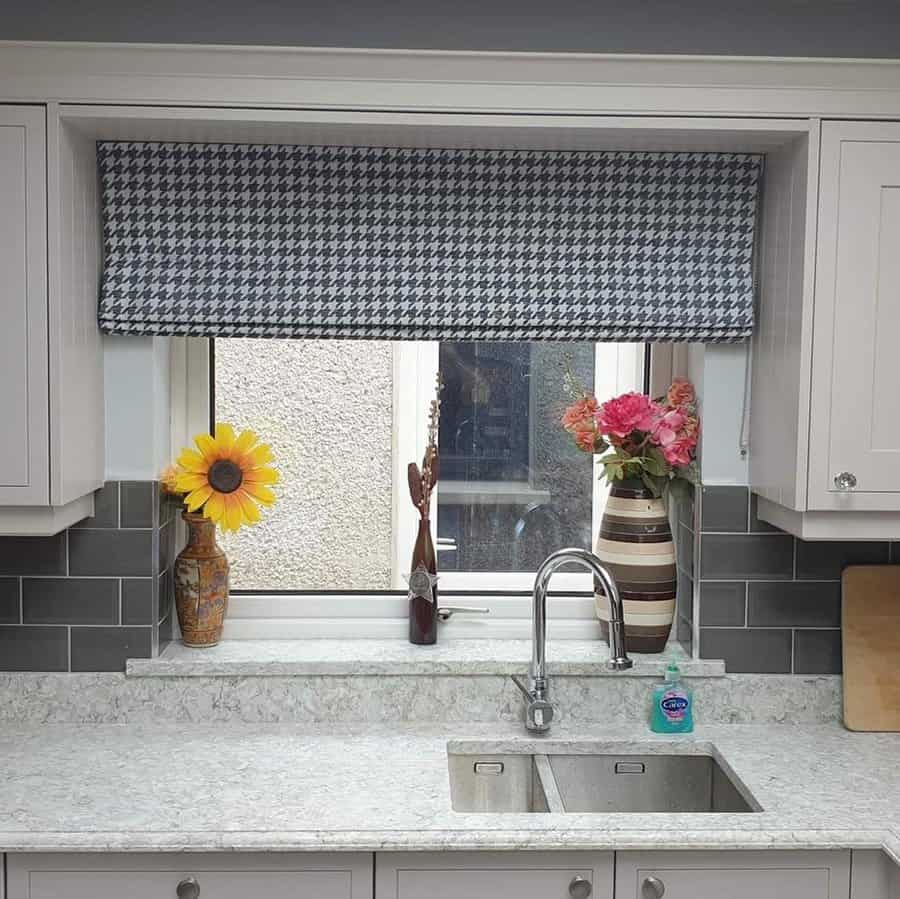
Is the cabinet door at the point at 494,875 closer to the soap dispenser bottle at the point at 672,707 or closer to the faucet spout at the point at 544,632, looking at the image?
the faucet spout at the point at 544,632

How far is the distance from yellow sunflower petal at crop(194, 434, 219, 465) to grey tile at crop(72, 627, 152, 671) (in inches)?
14.8

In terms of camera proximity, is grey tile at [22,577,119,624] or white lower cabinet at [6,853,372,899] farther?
grey tile at [22,577,119,624]

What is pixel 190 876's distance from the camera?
1790mm

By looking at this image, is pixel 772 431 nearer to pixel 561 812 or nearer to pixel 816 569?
pixel 816 569

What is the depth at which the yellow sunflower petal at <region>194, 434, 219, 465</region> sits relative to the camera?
224 centimetres

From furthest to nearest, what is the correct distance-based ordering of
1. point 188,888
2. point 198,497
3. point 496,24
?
1. point 198,497
2. point 496,24
3. point 188,888

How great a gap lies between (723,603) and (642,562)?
19 cm

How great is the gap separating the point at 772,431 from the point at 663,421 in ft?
0.75

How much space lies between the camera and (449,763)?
2.18m

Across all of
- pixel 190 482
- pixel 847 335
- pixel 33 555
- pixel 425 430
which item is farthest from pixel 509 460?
pixel 33 555

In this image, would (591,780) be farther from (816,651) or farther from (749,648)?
(816,651)

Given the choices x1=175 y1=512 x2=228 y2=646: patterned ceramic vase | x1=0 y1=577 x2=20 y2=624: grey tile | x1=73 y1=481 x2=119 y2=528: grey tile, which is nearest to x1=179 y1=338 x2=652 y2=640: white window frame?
x1=175 y1=512 x2=228 y2=646: patterned ceramic vase

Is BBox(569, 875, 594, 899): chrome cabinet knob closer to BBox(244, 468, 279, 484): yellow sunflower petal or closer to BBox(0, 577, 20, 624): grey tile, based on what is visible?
BBox(244, 468, 279, 484): yellow sunflower petal

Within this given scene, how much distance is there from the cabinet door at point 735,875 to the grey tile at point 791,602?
1.92 feet
